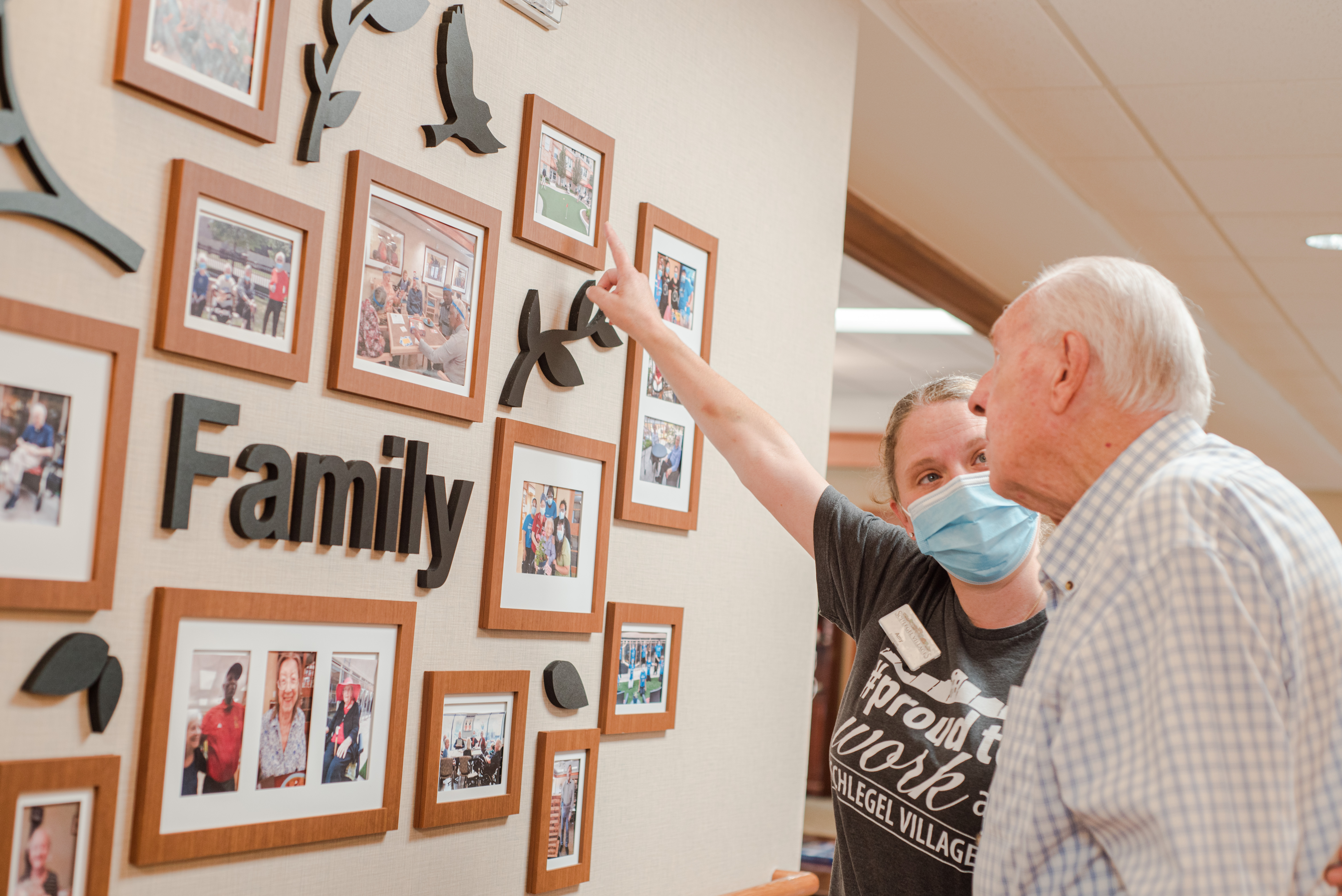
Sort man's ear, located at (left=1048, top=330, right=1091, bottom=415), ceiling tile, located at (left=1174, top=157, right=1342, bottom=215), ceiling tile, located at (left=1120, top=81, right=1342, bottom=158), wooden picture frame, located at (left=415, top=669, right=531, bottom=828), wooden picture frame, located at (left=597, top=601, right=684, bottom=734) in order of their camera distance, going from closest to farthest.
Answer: man's ear, located at (left=1048, top=330, right=1091, bottom=415), wooden picture frame, located at (left=415, top=669, right=531, bottom=828), wooden picture frame, located at (left=597, top=601, right=684, bottom=734), ceiling tile, located at (left=1120, top=81, right=1342, bottom=158), ceiling tile, located at (left=1174, top=157, right=1342, bottom=215)

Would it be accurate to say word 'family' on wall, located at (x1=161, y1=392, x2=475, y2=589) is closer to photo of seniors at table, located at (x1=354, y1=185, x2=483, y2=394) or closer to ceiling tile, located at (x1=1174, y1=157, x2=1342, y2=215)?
photo of seniors at table, located at (x1=354, y1=185, x2=483, y2=394)

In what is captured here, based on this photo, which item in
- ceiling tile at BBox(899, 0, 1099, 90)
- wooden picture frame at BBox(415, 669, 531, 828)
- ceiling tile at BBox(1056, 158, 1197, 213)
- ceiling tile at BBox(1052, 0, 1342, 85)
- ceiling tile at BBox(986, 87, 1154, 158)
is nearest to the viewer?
wooden picture frame at BBox(415, 669, 531, 828)

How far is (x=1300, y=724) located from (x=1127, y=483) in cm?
30

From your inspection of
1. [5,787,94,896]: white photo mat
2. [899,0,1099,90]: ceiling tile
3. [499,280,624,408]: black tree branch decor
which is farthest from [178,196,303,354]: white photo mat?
[899,0,1099,90]: ceiling tile

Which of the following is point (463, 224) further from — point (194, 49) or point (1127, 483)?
point (1127, 483)

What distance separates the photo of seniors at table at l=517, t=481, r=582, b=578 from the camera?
1.75 meters

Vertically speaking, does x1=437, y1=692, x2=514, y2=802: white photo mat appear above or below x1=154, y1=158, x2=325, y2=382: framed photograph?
below

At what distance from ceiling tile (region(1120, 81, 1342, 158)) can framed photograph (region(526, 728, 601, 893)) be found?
7.75ft

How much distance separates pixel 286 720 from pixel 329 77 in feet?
2.57

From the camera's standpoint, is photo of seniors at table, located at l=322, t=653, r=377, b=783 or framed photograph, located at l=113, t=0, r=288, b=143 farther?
photo of seniors at table, located at l=322, t=653, r=377, b=783

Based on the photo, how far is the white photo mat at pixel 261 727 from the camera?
4.20ft

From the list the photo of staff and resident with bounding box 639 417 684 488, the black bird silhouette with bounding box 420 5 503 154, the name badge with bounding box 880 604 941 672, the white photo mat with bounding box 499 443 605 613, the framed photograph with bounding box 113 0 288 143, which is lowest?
the name badge with bounding box 880 604 941 672

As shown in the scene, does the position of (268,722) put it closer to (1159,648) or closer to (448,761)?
(448,761)

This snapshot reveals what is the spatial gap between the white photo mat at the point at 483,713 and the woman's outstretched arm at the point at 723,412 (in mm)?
547
